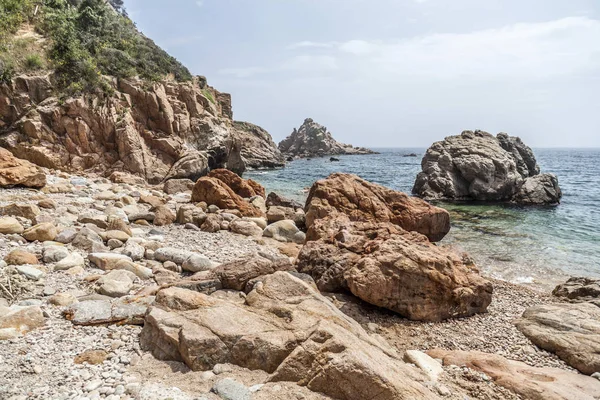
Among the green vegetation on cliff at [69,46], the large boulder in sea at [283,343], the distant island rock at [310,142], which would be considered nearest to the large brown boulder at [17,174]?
the green vegetation on cliff at [69,46]

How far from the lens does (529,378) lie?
4.95 m

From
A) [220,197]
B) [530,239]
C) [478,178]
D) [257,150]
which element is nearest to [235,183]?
[220,197]

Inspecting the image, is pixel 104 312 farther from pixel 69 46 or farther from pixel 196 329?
pixel 69 46

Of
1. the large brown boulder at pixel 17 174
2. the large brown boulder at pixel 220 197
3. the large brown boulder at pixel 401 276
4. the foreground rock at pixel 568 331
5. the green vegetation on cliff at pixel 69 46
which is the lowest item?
the foreground rock at pixel 568 331

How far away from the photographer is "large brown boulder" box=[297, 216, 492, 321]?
22.5 feet

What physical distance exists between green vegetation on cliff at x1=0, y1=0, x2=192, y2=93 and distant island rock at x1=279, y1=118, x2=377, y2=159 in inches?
2987

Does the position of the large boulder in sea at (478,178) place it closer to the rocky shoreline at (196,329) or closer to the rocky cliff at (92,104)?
the rocky cliff at (92,104)

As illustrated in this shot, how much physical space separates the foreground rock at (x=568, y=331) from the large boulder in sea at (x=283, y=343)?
136 inches

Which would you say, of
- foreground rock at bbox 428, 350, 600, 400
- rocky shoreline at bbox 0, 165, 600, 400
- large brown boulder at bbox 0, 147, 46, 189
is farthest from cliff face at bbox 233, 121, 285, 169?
foreground rock at bbox 428, 350, 600, 400

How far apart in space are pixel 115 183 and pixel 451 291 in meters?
18.7

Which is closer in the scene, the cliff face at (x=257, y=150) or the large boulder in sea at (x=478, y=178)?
the large boulder in sea at (x=478, y=178)

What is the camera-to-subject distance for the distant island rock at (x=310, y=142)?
106 metres

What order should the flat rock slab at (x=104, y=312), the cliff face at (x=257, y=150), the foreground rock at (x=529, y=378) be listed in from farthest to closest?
the cliff face at (x=257, y=150) < the flat rock slab at (x=104, y=312) < the foreground rock at (x=529, y=378)

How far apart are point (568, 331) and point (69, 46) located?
2687 cm
